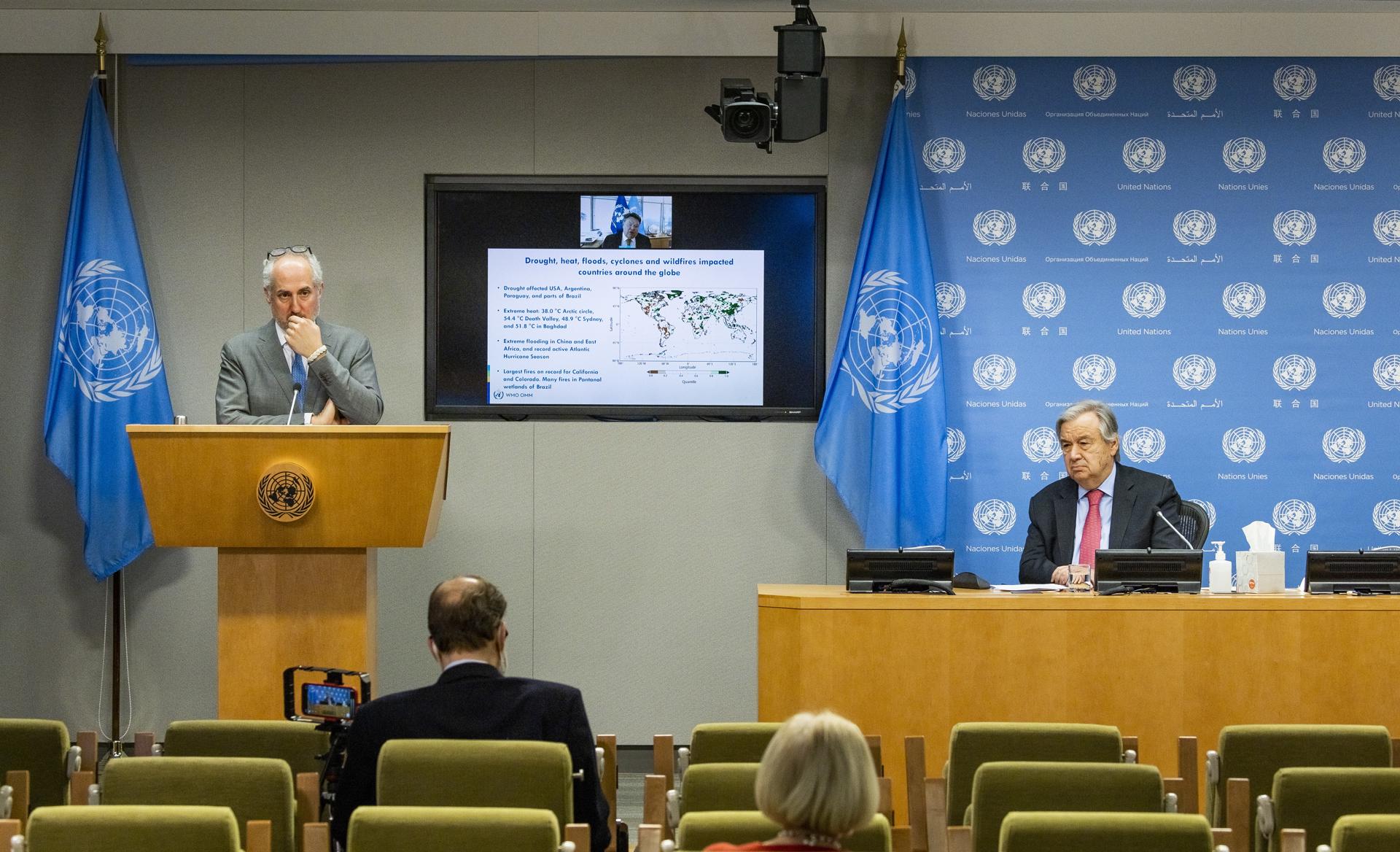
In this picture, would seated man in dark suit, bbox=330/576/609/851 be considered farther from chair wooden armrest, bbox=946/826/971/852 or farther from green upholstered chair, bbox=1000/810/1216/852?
green upholstered chair, bbox=1000/810/1216/852

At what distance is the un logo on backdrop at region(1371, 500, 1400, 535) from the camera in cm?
742

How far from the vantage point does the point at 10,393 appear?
747 cm

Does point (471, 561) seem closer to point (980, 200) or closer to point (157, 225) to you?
point (157, 225)

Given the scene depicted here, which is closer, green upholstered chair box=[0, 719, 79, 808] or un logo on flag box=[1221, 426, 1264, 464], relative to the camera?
green upholstered chair box=[0, 719, 79, 808]

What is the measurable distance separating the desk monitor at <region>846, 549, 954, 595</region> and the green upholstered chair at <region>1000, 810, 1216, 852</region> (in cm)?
262

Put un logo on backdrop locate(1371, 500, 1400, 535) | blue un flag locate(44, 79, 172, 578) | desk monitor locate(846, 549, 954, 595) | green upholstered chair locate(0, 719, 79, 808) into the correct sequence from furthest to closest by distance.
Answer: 1. un logo on backdrop locate(1371, 500, 1400, 535)
2. blue un flag locate(44, 79, 172, 578)
3. desk monitor locate(846, 549, 954, 595)
4. green upholstered chair locate(0, 719, 79, 808)

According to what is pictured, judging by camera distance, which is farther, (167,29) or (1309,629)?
(167,29)

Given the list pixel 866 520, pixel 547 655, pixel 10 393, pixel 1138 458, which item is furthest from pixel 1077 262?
pixel 10 393

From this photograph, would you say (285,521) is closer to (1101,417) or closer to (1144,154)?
(1101,417)

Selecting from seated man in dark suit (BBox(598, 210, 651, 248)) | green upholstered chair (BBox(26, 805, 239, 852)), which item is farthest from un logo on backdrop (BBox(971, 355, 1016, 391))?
green upholstered chair (BBox(26, 805, 239, 852))

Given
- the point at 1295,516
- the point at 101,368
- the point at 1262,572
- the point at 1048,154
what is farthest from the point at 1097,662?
the point at 101,368

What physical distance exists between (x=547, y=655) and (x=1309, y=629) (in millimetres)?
3731

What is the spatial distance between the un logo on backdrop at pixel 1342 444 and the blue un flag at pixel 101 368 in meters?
5.81

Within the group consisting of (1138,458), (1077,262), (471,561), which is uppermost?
(1077,262)
